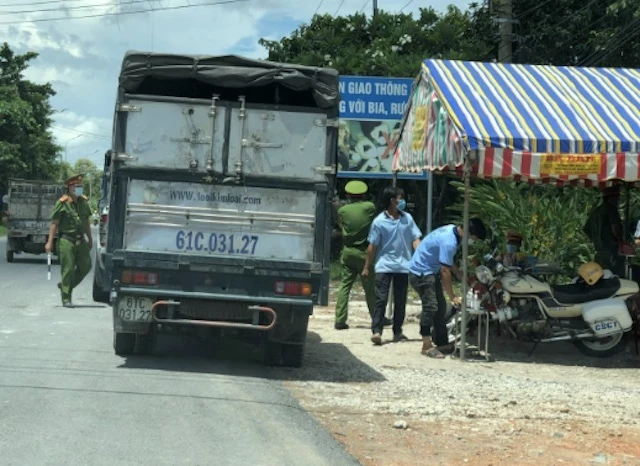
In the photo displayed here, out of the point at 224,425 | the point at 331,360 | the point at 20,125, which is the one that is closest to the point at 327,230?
the point at 331,360

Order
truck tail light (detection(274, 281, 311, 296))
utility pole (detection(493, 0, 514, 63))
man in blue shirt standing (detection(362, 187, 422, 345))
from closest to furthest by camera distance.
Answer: truck tail light (detection(274, 281, 311, 296)) < man in blue shirt standing (detection(362, 187, 422, 345)) < utility pole (detection(493, 0, 514, 63))

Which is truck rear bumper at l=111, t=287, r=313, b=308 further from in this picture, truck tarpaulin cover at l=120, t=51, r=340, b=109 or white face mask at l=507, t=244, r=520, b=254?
white face mask at l=507, t=244, r=520, b=254

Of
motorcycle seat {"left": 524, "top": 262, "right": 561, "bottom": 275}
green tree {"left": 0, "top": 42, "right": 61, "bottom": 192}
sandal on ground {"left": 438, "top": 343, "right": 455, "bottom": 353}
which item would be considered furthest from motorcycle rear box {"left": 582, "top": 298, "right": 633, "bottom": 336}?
green tree {"left": 0, "top": 42, "right": 61, "bottom": 192}

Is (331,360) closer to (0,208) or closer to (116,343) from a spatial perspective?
(116,343)

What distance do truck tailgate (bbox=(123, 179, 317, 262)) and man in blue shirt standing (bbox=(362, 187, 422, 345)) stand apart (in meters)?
2.54

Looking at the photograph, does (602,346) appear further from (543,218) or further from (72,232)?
(72,232)

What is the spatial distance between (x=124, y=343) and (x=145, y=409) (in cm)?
264

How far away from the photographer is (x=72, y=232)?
571 inches

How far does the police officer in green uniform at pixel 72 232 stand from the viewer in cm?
1434

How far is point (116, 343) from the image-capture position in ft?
31.7

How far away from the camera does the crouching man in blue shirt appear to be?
34.2 ft

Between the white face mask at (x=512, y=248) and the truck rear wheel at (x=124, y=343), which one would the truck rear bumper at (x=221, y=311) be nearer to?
the truck rear wheel at (x=124, y=343)

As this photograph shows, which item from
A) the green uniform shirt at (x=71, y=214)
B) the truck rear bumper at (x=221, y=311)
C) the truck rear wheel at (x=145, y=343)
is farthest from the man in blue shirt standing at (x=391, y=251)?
the green uniform shirt at (x=71, y=214)

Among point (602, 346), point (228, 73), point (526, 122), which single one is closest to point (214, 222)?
point (228, 73)
